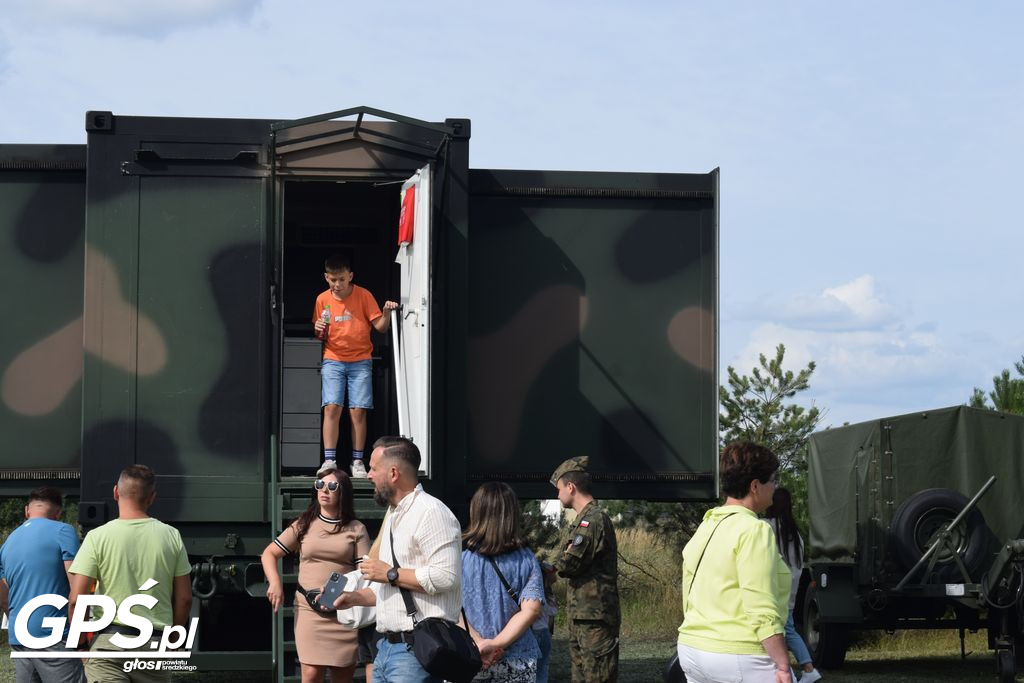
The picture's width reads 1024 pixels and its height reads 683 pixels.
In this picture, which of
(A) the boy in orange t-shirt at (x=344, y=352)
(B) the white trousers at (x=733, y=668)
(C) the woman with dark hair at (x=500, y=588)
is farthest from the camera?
(A) the boy in orange t-shirt at (x=344, y=352)

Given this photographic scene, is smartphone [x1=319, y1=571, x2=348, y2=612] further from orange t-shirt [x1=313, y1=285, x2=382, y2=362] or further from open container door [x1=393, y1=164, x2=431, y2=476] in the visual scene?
orange t-shirt [x1=313, y1=285, x2=382, y2=362]

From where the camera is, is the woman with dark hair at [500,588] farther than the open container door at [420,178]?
No

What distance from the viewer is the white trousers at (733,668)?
4844mm

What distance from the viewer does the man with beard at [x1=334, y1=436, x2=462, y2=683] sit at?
17.2 ft

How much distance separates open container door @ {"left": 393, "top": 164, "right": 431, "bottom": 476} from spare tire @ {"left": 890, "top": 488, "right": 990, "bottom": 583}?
4.30 metres

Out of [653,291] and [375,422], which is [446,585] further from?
[375,422]

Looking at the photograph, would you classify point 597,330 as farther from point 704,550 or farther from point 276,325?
point 704,550

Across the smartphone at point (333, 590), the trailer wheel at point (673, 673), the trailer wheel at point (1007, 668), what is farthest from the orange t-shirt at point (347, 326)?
the trailer wheel at point (1007, 668)

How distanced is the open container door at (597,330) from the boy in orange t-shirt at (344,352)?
685mm

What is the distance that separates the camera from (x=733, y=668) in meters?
4.86

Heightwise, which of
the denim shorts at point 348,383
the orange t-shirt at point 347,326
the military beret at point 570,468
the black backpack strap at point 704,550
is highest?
the orange t-shirt at point 347,326

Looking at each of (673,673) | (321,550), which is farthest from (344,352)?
(673,673)

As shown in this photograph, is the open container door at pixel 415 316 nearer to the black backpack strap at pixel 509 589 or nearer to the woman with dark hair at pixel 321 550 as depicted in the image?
the woman with dark hair at pixel 321 550

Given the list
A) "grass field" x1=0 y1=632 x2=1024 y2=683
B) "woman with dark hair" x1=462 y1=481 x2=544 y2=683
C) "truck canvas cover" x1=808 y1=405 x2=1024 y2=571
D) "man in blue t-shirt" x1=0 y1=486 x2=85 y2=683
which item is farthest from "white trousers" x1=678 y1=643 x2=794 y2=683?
"truck canvas cover" x1=808 y1=405 x2=1024 y2=571
